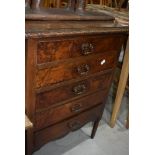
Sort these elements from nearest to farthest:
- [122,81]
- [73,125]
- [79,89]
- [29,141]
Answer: [29,141], [79,89], [73,125], [122,81]

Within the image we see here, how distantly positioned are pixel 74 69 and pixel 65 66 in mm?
67

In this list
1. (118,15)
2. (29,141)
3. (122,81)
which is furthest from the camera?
(122,81)

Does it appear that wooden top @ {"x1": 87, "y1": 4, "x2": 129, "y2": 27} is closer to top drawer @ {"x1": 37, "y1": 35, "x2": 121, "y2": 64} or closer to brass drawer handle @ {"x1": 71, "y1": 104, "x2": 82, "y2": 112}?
top drawer @ {"x1": 37, "y1": 35, "x2": 121, "y2": 64}

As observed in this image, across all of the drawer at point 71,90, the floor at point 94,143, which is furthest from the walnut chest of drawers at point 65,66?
the floor at point 94,143

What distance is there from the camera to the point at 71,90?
3.52ft

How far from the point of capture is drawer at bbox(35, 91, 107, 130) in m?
1.02

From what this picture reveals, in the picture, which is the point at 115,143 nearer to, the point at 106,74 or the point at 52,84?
the point at 106,74

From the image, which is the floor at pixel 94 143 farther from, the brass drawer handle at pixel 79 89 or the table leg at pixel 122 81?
the brass drawer handle at pixel 79 89

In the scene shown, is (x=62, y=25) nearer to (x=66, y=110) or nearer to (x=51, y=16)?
(x=51, y=16)

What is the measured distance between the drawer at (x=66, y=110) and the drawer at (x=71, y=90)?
0.13 ft

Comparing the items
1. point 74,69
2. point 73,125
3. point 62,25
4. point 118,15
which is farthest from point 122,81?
point 62,25

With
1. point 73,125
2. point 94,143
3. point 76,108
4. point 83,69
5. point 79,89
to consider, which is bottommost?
point 94,143

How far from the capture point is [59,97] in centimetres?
103
